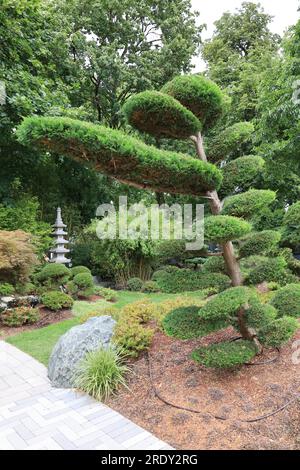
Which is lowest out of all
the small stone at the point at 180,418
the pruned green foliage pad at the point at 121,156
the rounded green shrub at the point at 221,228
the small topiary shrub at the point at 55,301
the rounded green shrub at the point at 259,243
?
the small stone at the point at 180,418

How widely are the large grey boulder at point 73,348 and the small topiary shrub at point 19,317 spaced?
6.71ft

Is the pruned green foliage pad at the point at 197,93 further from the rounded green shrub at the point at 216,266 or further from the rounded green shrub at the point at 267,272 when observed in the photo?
the rounded green shrub at the point at 267,272

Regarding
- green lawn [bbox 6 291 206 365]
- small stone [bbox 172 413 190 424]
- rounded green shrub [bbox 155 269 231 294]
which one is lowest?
green lawn [bbox 6 291 206 365]

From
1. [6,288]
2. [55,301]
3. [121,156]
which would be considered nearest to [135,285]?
[55,301]

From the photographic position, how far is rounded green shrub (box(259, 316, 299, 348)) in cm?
295

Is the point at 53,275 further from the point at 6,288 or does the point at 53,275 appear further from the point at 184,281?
the point at 184,281

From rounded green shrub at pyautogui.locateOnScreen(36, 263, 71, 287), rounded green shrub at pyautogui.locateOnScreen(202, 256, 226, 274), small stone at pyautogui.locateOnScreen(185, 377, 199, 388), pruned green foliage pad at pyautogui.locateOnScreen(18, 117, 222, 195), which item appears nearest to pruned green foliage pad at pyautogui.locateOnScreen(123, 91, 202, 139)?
pruned green foliage pad at pyautogui.locateOnScreen(18, 117, 222, 195)

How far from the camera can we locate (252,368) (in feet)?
10.5

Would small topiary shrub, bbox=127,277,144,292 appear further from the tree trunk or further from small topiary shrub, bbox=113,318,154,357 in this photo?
the tree trunk

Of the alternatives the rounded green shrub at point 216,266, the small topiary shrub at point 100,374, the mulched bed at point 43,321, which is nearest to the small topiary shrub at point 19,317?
the mulched bed at point 43,321

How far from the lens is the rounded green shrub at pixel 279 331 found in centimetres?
295

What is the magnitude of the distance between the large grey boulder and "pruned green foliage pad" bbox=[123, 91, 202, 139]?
2.35m

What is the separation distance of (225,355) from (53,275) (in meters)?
4.86

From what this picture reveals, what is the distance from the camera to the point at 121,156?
2.46 m
